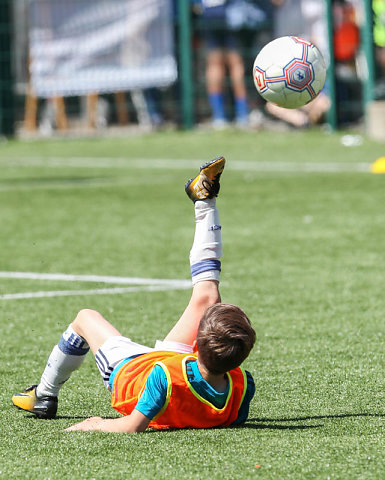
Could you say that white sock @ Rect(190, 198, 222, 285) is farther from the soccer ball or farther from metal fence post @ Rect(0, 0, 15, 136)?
metal fence post @ Rect(0, 0, 15, 136)

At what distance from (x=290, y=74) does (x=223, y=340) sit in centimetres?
206

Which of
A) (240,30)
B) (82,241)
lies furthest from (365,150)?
(82,241)

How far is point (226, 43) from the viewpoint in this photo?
19.7m

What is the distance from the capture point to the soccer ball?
564cm

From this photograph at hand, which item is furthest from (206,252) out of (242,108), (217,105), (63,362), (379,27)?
(217,105)

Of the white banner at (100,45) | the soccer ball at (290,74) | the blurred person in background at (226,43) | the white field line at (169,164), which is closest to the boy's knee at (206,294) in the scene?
the soccer ball at (290,74)

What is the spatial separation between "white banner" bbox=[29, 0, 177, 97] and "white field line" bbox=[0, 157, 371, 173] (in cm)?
399

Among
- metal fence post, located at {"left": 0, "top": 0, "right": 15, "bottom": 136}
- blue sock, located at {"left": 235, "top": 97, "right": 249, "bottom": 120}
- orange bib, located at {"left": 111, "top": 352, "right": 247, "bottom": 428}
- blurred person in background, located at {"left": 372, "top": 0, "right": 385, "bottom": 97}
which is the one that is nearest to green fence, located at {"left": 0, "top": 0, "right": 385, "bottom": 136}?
metal fence post, located at {"left": 0, "top": 0, "right": 15, "bottom": 136}

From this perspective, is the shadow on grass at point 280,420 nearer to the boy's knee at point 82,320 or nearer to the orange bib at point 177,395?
the orange bib at point 177,395

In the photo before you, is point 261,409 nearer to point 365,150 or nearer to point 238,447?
point 238,447

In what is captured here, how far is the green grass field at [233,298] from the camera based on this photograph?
391 centimetres

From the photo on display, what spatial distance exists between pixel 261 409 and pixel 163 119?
16.9m

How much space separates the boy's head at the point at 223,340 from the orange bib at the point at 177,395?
0.45 feet

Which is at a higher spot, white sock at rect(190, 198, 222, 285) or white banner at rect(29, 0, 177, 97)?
white banner at rect(29, 0, 177, 97)
